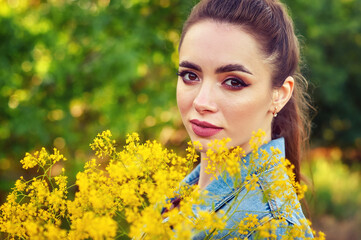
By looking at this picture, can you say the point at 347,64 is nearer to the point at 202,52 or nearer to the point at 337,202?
the point at 337,202

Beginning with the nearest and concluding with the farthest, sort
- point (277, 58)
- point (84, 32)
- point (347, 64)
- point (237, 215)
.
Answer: point (237, 215)
point (277, 58)
point (84, 32)
point (347, 64)

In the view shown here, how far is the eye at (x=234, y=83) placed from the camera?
1453mm

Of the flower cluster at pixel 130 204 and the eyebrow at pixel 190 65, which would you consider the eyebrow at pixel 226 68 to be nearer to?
the eyebrow at pixel 190 65

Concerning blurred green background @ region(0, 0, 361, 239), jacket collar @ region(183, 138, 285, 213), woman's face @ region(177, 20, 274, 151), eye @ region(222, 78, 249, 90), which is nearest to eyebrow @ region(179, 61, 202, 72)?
woman's face @ region(177, 20, 274, 151)

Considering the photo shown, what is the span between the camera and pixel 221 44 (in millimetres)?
1440

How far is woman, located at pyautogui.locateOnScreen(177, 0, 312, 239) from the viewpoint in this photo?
1416 millimetres

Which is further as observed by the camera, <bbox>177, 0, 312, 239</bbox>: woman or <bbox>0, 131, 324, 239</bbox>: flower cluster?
<bbox>177, 0, 312, 239</bbox>: woman

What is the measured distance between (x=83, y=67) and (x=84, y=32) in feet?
1.46

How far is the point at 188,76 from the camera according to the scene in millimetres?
1544

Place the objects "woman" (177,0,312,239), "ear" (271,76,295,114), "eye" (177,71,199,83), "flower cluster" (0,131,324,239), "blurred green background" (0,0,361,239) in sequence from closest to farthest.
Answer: "flower cluster" (0,131,324,239) < "woman" (177,0,312,239) < "eye" (177,71,199,83) < "ear" (271,76,295,114) < "blurred green background" (0,0,361,239)

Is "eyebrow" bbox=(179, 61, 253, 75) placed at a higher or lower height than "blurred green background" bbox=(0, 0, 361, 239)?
lower

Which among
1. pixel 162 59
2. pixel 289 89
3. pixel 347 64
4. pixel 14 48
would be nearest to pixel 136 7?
pixel 162 59

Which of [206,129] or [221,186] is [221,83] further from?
[221,186]

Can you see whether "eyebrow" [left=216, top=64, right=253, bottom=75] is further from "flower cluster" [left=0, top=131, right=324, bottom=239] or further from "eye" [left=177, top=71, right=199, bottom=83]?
"flower cluster" [left=0, top=131, right=324, bottom=239]
